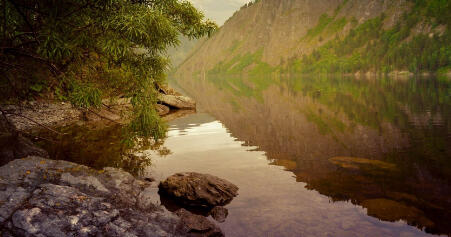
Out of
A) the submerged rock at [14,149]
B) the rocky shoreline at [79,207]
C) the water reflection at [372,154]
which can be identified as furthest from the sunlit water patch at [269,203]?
the submerged rock at [14,149]

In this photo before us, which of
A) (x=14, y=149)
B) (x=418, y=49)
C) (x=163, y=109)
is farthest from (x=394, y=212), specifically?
(x=418, y=49)

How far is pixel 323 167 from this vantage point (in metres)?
16.1

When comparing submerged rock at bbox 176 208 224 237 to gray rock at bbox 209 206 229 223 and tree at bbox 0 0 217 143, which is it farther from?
tree at bbox 0 0 217 143

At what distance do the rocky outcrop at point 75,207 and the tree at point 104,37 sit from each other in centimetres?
306

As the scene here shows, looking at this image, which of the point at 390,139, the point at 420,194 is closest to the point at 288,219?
the point at 420,194

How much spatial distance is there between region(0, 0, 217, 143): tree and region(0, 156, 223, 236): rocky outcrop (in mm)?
3061

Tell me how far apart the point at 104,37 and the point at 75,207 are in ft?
18.9

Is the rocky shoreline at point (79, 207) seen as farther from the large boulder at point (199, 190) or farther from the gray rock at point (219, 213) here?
the large boulder at point (199, 190)

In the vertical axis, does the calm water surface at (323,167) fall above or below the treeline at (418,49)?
below

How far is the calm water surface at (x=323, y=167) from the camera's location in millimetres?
10281

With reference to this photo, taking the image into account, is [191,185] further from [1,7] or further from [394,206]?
[1,7]

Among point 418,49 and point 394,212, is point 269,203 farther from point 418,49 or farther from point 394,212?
point 418,49

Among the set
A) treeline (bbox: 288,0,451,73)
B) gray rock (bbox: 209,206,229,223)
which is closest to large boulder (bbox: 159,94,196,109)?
gray rock (bbox: 209,206,229,223)

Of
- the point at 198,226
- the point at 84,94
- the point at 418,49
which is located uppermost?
the point at 418,49
